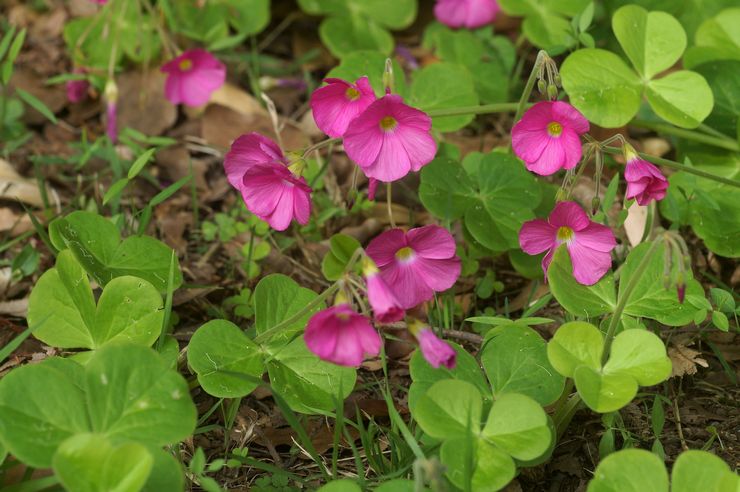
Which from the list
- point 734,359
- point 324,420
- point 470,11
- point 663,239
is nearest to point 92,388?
point 324,420

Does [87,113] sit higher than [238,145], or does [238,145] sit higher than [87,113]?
[238,145]

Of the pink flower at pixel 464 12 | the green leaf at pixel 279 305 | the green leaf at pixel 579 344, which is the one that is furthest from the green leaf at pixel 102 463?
the pink flower at pixel 464 12

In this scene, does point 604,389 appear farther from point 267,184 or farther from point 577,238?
point 267,184

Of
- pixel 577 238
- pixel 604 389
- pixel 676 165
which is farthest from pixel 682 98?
pixel 604 389

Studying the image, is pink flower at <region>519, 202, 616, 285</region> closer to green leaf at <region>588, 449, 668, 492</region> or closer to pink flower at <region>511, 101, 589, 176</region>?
pink flower at <region>511, 101, 589, 176</region>

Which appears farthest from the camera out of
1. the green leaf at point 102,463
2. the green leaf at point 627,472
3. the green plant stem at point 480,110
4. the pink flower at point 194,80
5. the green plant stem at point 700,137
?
the pink flower at point 194,80

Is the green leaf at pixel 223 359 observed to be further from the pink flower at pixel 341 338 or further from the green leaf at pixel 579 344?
the green leaf at pixel 579 344

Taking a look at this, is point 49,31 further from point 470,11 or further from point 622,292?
point 622,292

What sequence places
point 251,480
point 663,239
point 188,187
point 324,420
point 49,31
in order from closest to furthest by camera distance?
point 663,239 < point 251,480 < point 324,420 < point 188,187 < point 49,31
